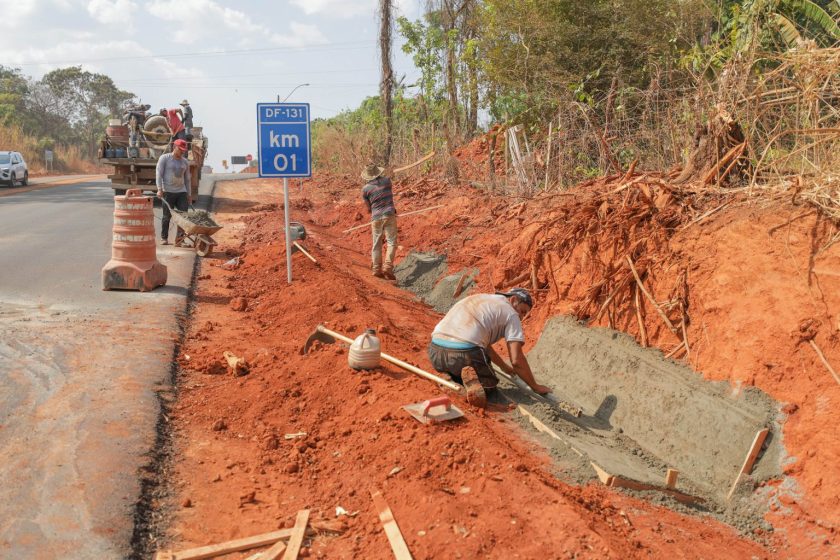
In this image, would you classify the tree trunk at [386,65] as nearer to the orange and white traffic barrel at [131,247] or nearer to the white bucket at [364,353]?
the orange and white traffic barrel at [131,247]

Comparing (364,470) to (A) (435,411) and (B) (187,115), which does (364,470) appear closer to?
(A) (435,411)

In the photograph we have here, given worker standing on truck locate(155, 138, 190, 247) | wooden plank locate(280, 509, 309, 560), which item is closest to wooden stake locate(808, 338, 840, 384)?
wooden plank locate(280, 509, 309, 560)

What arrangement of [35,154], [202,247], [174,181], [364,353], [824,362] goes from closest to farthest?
[824,362], [364,353], [202,247], [174,181], [35,154]

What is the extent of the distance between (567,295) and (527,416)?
2696 millimetres

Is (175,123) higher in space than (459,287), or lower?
higher

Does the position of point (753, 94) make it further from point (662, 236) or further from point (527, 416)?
point (527, 416)

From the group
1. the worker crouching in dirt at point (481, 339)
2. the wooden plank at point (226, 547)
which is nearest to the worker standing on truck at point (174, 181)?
the worker crouching in dirt at point (481, 339)

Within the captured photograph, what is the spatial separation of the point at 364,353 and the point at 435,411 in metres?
1.18

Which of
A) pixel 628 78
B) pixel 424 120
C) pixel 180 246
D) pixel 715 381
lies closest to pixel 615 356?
pixel 715 381

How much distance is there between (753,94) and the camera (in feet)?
25.4

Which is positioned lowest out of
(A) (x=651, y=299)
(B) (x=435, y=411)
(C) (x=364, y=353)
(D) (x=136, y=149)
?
(B) (x=435, y=411)

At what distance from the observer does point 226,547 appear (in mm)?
3969

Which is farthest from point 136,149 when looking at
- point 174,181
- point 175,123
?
point 174,181

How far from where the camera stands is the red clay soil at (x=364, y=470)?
412 cm
